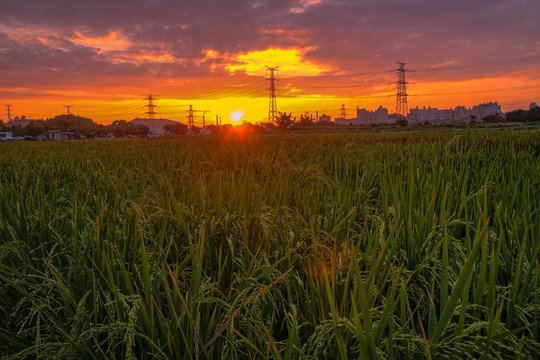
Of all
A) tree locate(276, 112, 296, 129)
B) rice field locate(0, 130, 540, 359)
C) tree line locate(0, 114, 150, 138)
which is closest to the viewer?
rice field locate(0, 130, 540, 359)

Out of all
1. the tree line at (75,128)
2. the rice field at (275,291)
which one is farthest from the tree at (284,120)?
the rice field at (275,291)

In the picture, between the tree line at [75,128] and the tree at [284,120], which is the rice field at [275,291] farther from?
the tree line at [75,128]

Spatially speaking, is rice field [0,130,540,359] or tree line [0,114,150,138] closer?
rice field [0,130,540,359]

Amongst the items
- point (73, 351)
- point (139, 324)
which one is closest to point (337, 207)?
point (139, 324)

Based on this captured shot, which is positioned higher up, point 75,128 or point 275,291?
point 75,128

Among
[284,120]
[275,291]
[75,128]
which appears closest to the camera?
[275,291]

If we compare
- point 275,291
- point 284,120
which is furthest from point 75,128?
point 275,291

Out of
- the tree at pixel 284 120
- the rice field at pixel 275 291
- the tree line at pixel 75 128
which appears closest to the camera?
the rice field at pixel 275 291

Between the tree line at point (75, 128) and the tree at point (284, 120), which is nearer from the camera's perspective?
the tree at point (284, 120)

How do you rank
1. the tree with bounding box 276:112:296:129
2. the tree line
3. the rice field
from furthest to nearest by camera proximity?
the tree line → the tree with bounding box 276:112:296:129 → the rice field

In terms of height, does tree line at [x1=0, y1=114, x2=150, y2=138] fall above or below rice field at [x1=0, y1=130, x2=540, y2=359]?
above

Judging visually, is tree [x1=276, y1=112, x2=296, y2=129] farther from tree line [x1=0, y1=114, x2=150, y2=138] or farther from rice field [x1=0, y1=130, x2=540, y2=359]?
rice field [x1=0, y1=130, x2=540, y2=359]

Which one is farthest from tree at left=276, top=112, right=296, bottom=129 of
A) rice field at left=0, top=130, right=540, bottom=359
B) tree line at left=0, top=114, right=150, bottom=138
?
rice field at left=0, top=130, right=540, bottom=359

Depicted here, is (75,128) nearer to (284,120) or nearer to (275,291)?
(284,120)
